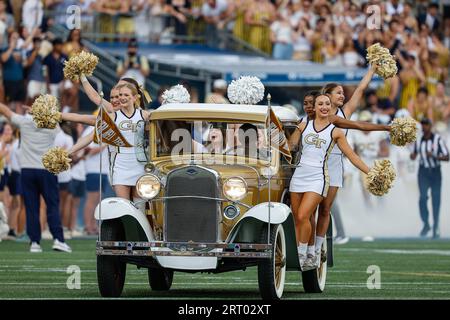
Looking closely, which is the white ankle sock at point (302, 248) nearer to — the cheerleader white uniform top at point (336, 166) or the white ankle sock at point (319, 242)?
the white ankle sock at point (319, 242)

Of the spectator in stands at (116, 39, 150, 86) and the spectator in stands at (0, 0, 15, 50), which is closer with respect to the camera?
the spectator in stands at (0, 0, 15, 50)

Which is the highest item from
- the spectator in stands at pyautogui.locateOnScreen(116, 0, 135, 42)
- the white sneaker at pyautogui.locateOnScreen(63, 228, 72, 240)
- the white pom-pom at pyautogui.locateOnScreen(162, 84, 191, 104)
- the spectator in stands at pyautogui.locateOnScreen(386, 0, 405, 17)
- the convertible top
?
the spectator in stands at pyautogui.locateOnScreen(386, 0, 405, 17)

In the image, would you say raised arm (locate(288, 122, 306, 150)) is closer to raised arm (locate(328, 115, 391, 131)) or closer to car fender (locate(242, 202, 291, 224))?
raised arm (locate(328, 115, 391, 131))

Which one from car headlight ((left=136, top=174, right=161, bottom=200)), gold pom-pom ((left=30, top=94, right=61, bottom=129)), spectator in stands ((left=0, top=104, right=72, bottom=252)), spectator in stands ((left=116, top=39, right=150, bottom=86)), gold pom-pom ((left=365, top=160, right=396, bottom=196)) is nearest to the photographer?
car headlight ((left=136, top=174, right=161, bottom=200))

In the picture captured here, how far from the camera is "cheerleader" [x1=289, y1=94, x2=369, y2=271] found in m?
15.7

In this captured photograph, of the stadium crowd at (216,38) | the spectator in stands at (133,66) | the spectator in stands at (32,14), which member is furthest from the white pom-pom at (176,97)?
the spectator in stands at (32,14)

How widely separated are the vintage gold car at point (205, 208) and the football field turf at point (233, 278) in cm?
58

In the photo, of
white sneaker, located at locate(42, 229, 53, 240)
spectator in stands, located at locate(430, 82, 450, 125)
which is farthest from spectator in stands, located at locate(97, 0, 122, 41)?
white sneaker, located at locate(42, 229, 53, 240)

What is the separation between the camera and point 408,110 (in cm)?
3328

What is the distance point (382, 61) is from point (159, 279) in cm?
325

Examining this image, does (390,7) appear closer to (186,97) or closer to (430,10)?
(430,10)

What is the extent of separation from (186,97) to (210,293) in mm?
2072

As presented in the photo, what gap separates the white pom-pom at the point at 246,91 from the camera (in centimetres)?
1627
